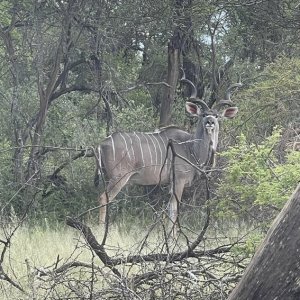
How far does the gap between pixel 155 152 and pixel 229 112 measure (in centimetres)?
100

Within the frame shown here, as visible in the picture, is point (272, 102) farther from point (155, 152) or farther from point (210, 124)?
point (155, 152)

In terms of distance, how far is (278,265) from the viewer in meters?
1.79

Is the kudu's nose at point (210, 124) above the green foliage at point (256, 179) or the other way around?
above

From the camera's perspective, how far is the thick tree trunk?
1751 mm

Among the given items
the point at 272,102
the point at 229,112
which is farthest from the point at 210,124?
the point at 272,102

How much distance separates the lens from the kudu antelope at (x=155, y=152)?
8.29m

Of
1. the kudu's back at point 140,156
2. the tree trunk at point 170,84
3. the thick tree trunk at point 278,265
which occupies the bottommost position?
the thick tree trunk at point 278,265

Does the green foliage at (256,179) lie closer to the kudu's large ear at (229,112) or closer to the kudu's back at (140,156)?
the kudu's back at (140,156)

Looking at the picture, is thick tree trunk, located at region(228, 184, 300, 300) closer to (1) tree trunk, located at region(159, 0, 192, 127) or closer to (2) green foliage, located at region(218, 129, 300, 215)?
(2) green foliage, located at region(218, 129, 300, 215)

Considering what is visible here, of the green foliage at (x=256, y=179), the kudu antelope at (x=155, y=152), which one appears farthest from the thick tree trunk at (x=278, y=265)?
the kudu antelope at (x=155, y=152)

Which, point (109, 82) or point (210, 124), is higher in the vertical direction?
→ point (109, 82)

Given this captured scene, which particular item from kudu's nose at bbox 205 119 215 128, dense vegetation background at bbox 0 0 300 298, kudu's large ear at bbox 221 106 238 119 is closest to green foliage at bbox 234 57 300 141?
dense vegetation background at bbox 0 0 300 298

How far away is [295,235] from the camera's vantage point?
179cm

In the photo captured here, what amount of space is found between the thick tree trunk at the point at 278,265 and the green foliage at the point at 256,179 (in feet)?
7.49
